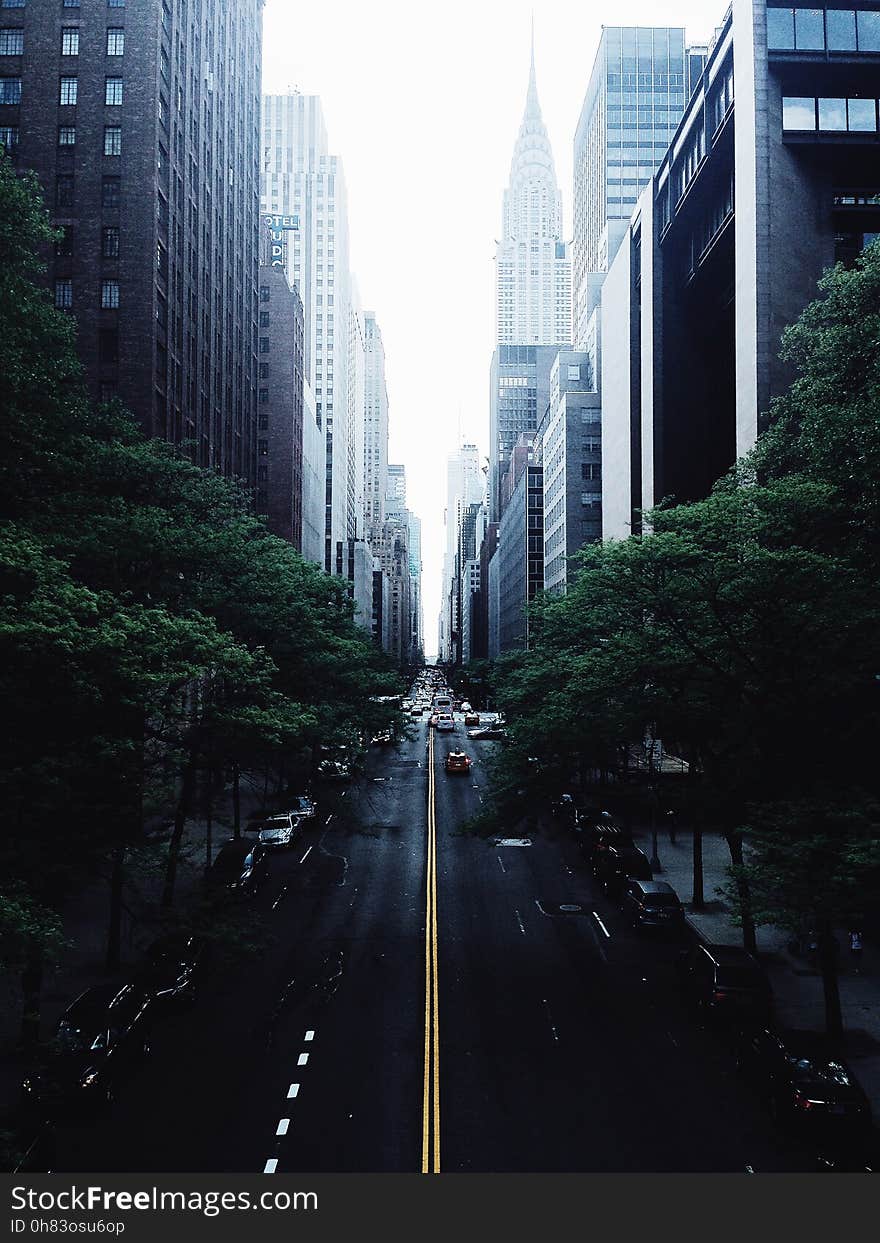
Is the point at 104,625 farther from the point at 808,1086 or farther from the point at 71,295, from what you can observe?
the point at 71,295

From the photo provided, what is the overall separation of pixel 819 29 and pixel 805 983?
145ft

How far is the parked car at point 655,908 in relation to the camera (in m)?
27.6

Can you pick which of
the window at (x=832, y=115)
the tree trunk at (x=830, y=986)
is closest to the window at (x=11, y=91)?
the window at (x=832, y=115)

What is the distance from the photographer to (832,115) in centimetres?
4222

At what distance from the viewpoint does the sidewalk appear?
18625 millimetres

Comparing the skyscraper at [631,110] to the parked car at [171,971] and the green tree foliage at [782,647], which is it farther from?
the parked car at [171,971]

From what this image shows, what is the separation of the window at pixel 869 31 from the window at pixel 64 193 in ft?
140

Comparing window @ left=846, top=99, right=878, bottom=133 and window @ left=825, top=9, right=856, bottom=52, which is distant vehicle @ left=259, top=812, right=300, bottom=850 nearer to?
window @ left=846, top=99, right=878, bottom=133

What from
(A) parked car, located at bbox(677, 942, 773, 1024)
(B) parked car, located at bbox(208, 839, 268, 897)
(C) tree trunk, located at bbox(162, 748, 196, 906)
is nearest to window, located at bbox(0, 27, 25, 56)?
(B) parked car, located at bbox(208, 839, 268, 897)

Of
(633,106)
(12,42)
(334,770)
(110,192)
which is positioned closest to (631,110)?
(633,106)

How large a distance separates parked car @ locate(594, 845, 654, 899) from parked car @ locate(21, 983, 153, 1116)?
18.9 metres

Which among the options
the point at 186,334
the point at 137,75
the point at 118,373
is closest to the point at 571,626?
the point at 118,373

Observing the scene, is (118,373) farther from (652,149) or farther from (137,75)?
(652,149)

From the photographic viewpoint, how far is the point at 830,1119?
14289 millimetres
